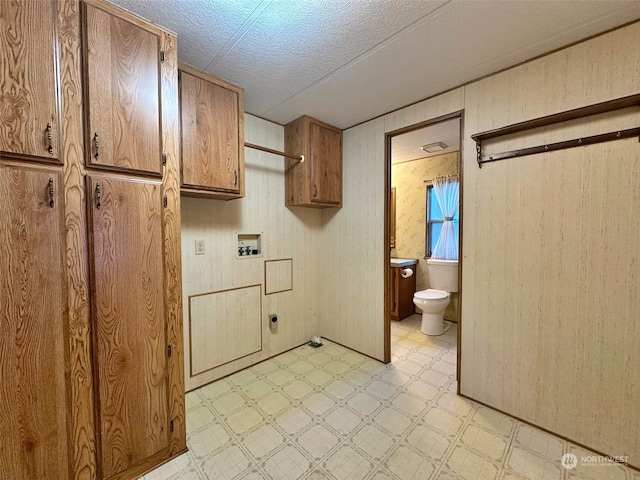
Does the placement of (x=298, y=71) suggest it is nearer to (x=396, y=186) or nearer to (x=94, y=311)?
(x=94, y=311)

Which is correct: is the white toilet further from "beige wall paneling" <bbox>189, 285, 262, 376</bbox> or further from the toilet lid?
"beige wall paneling" <bbox>189, 285, 262, 376</bbox>

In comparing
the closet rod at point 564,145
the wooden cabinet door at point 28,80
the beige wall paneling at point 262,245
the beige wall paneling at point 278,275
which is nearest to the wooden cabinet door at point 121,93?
the wooden cabinet door at point 28,80

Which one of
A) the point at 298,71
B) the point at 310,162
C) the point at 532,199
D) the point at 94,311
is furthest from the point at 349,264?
the point at 94,311

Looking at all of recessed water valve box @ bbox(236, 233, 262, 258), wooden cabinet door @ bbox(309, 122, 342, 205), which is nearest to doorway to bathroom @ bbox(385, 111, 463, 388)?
wooden cabinet door @ bbox(309, 122, 342, 205)

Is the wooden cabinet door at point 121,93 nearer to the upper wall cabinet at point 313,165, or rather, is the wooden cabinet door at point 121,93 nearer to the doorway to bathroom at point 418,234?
the upper wall cabinet at point 313,165

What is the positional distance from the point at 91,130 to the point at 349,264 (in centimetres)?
224

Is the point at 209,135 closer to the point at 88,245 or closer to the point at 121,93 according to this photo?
the point at 121,93

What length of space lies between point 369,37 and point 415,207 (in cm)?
286

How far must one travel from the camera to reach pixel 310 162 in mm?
2504

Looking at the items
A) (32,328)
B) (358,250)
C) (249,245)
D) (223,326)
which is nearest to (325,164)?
(358,250)

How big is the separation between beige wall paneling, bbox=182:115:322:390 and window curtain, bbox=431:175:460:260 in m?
1.75

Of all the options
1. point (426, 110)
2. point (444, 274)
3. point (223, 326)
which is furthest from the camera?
point (444, 274)

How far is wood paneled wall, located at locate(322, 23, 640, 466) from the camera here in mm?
1388

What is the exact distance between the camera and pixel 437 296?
3.12m
